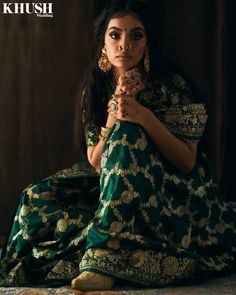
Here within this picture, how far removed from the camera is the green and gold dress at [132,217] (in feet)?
7.67

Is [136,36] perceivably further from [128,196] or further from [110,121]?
[128,196]

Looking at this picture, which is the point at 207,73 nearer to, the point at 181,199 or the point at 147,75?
the point at 147,75

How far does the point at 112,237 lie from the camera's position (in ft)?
7.63

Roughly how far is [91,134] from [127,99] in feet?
1.09

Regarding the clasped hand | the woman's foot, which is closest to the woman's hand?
the clasped hand

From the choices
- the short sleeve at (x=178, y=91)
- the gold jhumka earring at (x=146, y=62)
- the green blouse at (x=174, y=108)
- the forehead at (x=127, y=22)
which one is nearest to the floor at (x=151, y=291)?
the green blouse at (x=174, y=108)

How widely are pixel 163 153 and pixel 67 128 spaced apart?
3.13ft

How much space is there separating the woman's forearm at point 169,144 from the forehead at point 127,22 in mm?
369

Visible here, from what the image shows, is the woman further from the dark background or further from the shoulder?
the dark background

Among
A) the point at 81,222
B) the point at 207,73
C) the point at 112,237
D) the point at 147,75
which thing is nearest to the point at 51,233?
the point at 81,222

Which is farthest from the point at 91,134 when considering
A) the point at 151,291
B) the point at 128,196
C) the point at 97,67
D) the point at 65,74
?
Answer: the point at 151,291

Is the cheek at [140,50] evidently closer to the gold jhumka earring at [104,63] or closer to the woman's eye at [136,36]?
the woman's eye at [136,36]

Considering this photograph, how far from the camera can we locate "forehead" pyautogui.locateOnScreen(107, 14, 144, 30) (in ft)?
8.70

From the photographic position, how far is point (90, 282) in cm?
228
